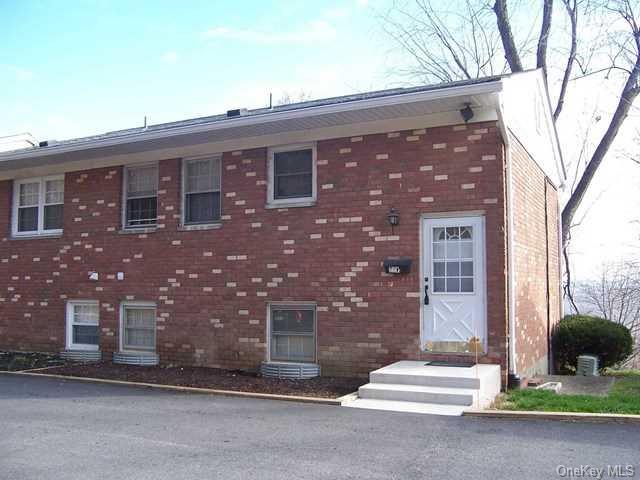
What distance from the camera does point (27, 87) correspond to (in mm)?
13609

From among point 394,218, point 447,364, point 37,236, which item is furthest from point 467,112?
point 37,236

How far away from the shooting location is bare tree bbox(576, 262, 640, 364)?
71.0ft

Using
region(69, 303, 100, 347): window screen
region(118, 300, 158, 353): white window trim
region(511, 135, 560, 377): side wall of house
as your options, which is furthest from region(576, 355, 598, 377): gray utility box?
region(69, 303, 100, 347): window screen

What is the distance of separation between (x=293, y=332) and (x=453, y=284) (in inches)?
115

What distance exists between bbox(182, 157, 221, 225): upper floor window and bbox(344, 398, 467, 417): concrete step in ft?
16.5

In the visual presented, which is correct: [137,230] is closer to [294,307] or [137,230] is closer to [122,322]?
[122,322]

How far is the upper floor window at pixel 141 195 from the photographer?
506 inches

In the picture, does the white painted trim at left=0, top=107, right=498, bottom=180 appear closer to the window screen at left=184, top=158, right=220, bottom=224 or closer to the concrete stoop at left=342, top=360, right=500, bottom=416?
the window screen at left=184, top=158, right=220, bottom=224

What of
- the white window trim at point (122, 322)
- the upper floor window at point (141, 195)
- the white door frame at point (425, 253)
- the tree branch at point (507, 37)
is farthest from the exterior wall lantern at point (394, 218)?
the tree branch at point (507, 37)

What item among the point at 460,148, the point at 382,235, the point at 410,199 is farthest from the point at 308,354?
the point at 460,148

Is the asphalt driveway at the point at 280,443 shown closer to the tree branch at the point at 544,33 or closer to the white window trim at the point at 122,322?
the white window trim at the point at 122,322

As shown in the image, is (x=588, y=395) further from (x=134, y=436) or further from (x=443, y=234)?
(x=134, y=436)

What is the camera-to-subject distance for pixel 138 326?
506 inches

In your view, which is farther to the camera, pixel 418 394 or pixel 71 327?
pixel 71 327
